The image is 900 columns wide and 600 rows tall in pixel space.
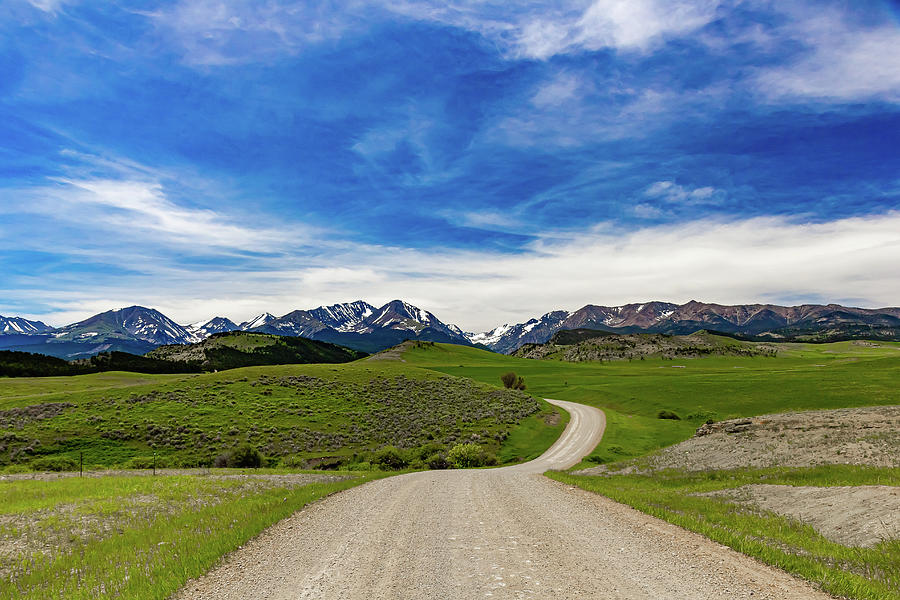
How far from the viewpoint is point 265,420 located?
5894 centimetres

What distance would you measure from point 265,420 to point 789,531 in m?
58.7

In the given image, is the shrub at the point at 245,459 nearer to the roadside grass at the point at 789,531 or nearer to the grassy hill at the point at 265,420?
the grassy hill at the point at 265,420

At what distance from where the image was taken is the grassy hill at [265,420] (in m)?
47.8

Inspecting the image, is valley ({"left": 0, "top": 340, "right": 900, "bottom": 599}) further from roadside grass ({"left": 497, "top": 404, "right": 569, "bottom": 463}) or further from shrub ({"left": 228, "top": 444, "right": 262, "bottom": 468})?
shrub ({"left": 228, "top": 444, "right": 262, "bottom": 468})

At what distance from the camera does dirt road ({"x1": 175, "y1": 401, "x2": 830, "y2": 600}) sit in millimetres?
8352

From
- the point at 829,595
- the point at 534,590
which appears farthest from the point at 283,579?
the point at 829,595

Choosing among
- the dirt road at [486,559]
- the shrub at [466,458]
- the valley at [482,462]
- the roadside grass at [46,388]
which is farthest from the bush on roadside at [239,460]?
the roadside grass at [46,388]

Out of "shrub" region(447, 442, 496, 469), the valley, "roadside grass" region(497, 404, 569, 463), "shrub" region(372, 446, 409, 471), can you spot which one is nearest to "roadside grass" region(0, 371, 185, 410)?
the valley

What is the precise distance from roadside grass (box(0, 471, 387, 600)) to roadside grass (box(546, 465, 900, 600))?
42.2 ft

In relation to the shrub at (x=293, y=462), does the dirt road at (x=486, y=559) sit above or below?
above

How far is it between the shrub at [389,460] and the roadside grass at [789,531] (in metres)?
25.2

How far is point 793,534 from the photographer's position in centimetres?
1180

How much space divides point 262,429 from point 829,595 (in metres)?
57.7

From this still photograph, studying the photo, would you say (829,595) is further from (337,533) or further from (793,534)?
(337,533)
